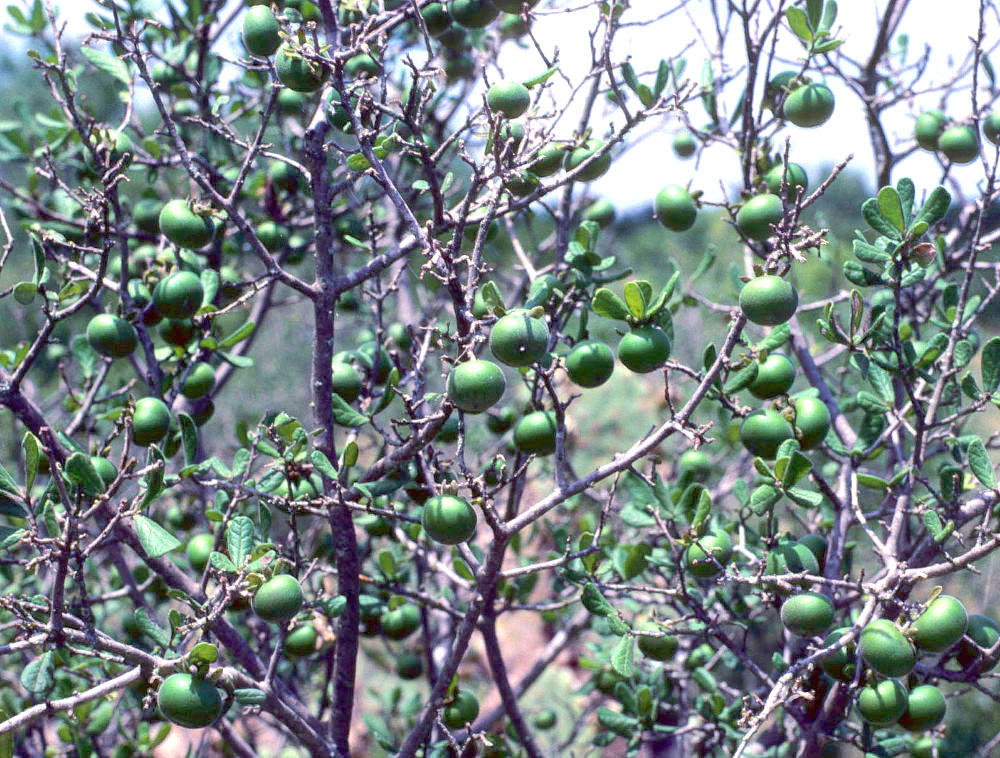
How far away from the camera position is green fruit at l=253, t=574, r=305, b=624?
1953 mm

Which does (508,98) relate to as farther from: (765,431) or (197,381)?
(197,381)

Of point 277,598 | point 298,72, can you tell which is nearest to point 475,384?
point 277,598

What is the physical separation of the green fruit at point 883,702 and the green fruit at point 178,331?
210cm

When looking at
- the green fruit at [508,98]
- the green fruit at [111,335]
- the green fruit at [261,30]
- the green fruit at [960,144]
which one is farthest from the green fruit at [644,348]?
the green fruit at [111,335]

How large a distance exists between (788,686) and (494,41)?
2661mm

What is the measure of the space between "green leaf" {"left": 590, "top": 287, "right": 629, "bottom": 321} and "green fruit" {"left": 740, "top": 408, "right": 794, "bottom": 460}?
0.49 metres

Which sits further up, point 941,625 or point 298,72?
point 298,72

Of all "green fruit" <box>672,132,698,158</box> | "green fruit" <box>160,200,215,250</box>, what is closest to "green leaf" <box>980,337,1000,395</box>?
"green fruit" <box>672,132,698,158</box>

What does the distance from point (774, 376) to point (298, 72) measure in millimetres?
1457

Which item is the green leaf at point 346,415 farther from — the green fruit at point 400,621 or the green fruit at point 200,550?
the green fruit at point 400,621

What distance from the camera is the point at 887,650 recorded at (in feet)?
5.91

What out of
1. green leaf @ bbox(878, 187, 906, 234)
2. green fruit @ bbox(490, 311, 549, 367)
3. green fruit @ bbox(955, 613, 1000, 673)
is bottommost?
green fruit @ bbox(955, 613, 1000, 673)

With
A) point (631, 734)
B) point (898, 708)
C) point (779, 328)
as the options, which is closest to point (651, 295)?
point (779, 328)

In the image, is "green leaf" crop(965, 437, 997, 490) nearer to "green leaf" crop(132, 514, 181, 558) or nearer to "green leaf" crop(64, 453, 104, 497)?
"green leaf" crop(132, 514, 181, 558)
